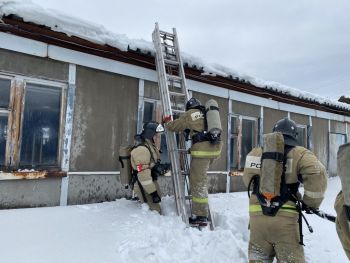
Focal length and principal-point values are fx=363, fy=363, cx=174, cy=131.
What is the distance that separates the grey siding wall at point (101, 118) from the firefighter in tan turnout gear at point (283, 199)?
11.2ft

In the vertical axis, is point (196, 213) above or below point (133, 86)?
below

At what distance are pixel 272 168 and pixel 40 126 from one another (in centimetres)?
389

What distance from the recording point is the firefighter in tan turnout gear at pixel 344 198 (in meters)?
2.38

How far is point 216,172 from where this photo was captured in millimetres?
8391

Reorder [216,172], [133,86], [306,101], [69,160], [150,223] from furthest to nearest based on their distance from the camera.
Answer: [306,101] < [216,172] < [133,86] < [69,160] < [150,223]

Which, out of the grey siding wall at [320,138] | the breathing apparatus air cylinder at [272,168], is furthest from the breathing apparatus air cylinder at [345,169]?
the grey siding wall at [320,138]

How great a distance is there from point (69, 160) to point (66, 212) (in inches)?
37.4

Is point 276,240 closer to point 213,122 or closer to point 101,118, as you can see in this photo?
point 213,122

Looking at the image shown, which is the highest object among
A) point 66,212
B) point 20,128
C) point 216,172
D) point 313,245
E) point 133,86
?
point 133,86

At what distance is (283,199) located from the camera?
141 inches

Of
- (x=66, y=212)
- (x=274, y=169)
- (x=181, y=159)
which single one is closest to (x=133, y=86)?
(x=181, y=159)

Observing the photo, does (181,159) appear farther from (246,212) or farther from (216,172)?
(216,172)

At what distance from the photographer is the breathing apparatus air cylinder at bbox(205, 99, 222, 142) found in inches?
217

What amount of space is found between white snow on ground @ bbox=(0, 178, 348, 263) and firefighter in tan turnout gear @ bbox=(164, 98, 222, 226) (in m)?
0.37
